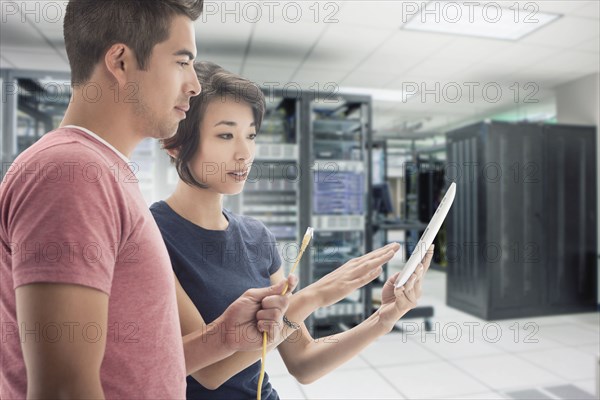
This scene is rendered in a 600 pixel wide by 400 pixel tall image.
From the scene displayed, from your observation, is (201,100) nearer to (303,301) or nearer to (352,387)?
(303,301)

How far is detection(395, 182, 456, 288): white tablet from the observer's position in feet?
3.01

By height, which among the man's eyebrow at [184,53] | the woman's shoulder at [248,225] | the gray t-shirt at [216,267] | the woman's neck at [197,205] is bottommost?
the gray t-shirt at [216,267]

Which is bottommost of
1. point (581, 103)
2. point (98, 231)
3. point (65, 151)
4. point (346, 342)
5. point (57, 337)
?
point (346, 342)

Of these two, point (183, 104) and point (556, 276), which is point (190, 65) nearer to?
point (183, 104)

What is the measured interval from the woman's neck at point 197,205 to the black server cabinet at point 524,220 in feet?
13.5

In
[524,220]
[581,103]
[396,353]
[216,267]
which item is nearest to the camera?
[216,267]

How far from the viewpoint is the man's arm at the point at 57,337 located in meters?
0.51

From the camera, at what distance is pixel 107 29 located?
26.1 inches

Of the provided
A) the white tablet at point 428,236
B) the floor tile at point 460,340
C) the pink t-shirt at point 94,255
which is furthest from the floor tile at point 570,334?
the pink t-shirt at point 94,255

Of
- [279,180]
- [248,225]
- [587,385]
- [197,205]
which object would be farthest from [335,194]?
[197,205]

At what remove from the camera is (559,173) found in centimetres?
484

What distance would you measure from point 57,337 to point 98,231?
5.3 inches

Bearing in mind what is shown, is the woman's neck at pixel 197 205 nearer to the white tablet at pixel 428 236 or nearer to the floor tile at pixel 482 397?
the white tablet at pixel 428 236

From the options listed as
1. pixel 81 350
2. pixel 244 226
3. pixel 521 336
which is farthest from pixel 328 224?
pixel 81 350
